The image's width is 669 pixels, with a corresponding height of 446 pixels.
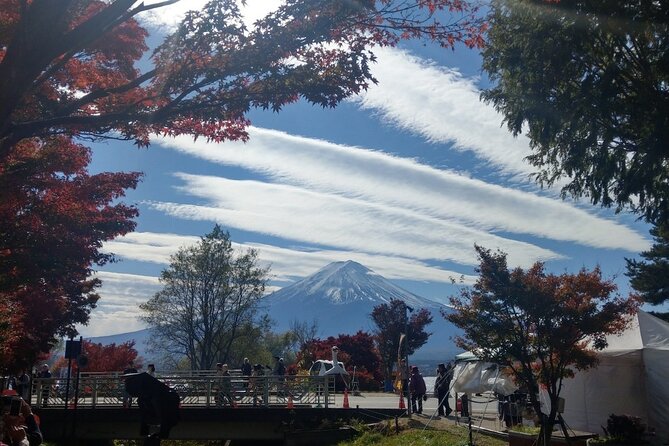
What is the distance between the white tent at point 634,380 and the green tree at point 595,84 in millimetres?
3555

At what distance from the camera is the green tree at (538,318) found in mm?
13117

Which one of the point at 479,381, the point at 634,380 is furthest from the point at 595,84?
the point at 479,381

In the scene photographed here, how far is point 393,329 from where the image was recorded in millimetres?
47906

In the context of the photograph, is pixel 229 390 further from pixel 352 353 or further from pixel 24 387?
pixel 352 353

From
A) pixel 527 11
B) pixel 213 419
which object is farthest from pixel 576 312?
pixel 213 419

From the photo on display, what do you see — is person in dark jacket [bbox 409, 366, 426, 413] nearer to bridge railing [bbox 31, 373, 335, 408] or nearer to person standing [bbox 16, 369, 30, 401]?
bridge railing [bbox 31, 373, 335, 408]

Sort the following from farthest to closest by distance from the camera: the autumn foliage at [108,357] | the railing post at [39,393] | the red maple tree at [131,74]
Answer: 1. the autumn foliage at [108,357]
2. the railing post at [39,393]
3. the red maple tree at [131,74]

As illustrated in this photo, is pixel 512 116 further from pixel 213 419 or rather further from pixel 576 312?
pixel 213 419

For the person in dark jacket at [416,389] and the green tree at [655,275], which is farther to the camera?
the green tree at [655,275]

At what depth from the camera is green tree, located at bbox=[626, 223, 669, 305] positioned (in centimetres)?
3600

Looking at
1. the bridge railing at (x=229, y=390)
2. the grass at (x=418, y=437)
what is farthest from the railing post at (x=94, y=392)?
the grass at (x=418, y=437)

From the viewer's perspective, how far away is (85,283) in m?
25.7

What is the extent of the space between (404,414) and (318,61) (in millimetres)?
16511

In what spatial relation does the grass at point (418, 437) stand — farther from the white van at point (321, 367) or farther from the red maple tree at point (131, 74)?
the white van at point (321, 367)
